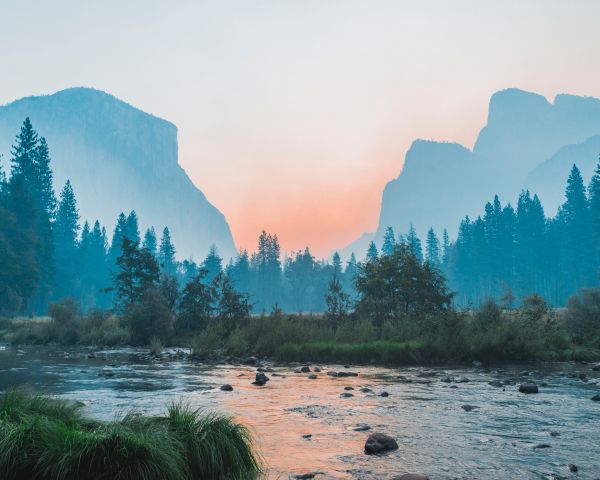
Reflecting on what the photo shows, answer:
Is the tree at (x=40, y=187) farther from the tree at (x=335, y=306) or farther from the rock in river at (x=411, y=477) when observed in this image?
the rock in river at (x=411, y=477)

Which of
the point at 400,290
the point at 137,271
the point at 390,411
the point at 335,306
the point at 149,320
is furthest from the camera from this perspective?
the point at 137,271

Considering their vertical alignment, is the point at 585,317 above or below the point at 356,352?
above

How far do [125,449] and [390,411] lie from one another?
889 cm

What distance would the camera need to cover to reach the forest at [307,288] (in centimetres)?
2925

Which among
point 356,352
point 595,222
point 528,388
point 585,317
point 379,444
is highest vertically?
point 595,222

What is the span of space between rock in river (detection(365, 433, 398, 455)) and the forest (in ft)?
56.4

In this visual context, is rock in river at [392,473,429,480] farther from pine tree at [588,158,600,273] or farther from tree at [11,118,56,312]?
pine tree at [588,158,600,273]

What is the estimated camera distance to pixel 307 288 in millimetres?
146625

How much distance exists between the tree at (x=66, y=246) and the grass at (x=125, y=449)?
8505cm

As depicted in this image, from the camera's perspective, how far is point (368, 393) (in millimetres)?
16438

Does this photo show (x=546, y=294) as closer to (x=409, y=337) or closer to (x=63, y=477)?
(x=409, y=337)

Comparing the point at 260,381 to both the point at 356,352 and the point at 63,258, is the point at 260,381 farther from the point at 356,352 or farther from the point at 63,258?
the point at 63,258

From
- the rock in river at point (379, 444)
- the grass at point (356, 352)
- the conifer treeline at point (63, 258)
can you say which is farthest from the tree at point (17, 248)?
the rock in river at point (379, 444)

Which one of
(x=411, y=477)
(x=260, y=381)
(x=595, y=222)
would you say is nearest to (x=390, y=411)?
(x=411, y=477)
